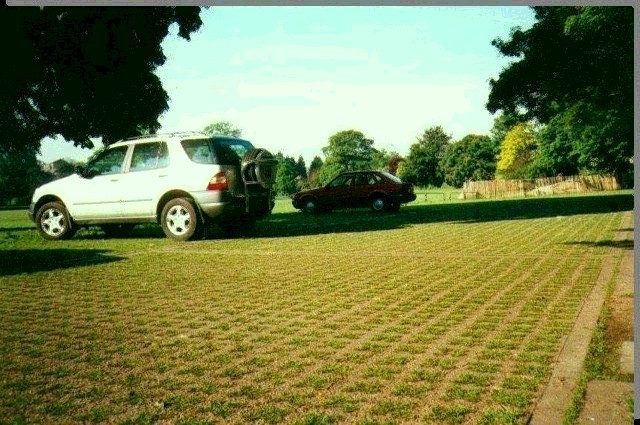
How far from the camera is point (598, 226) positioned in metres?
12.4

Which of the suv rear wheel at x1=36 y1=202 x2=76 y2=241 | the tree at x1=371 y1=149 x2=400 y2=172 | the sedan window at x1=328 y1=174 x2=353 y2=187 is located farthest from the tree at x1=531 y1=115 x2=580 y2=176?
the suv rear wheel at x1=36 y1=202 x2=76 y2=241

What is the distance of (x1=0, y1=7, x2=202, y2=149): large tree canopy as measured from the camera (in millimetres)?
13836

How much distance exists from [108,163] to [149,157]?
950mm

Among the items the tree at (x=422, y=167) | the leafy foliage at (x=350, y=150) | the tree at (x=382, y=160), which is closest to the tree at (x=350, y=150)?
the leafy foliage at (x=350, y=150)

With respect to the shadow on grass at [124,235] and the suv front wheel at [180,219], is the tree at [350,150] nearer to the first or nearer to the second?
the shadow on grass at [124,235]

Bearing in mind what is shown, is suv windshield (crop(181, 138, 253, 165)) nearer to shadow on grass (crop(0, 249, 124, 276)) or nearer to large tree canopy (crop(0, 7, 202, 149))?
shadow on grass (crop(0, 249, 124, 276))

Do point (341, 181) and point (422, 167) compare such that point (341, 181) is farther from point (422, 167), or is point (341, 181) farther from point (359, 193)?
point (422, 167)

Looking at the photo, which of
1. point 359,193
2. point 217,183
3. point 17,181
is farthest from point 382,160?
point 217,183

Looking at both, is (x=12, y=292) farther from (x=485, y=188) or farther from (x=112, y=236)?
(x=485, y=188)

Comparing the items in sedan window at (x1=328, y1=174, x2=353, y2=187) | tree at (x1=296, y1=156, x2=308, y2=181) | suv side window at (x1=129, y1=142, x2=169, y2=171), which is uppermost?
tree at (x1=296, y1=156, x2=308, y2=181)

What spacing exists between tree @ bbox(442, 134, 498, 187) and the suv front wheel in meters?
83.9

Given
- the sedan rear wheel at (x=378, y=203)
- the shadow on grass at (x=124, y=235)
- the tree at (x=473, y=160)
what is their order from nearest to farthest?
the shadow on grass at (x=124, y=235)
the sedan rear wheel at (x=378, y=203)
the tree at (x=473, y=160)

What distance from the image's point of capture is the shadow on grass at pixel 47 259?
306 inches

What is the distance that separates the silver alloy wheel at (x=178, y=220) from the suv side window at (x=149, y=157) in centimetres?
91
